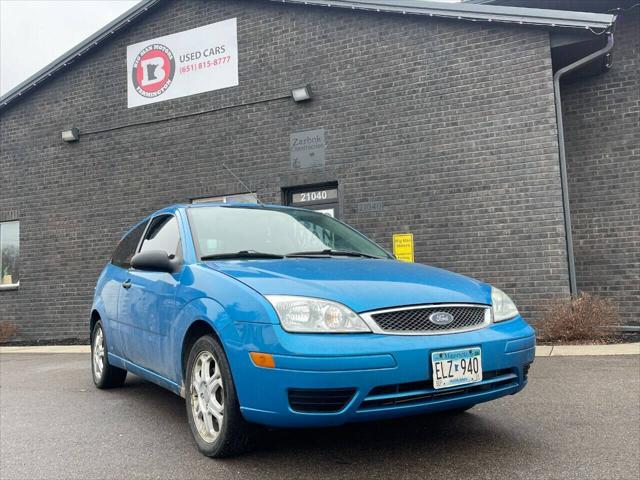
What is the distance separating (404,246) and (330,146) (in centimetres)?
207

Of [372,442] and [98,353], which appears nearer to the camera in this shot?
[372,442]

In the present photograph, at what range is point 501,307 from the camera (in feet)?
11.3

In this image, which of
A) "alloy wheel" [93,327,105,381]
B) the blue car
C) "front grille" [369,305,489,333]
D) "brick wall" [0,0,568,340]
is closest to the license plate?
the blue car

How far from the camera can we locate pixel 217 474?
119 inches

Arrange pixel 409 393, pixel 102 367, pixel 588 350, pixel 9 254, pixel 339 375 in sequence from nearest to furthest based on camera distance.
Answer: pixel 339 375
pixel 409 393
pixel 102 367
pixel 588 350
pixel 9 254

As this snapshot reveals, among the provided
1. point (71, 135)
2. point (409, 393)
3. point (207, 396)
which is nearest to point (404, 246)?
point (207, 396)

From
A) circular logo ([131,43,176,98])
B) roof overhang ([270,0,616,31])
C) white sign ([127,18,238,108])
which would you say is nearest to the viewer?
roof overhang ([270,0,616,31])

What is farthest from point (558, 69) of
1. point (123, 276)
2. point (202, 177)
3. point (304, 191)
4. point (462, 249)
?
point (123, 276)

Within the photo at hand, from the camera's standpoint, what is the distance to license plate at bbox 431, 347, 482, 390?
288 centimetres

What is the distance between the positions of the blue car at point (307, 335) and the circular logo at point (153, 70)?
313 inches

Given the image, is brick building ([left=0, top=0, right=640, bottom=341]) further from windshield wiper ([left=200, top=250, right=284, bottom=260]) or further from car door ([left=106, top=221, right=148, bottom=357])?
windshield wiper ([left=200, top=250, right=284, bottom=260])

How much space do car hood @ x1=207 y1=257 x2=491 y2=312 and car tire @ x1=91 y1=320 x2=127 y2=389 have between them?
7.82 ft

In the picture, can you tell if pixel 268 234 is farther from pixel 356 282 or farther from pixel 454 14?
pixel 454 14

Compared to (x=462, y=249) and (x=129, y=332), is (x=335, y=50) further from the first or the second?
(x=129, y=332)
